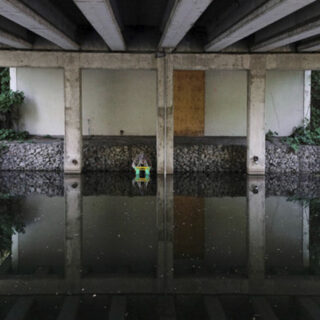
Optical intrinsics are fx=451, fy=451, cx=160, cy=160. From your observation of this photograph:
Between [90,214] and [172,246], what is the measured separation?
2.56 meters

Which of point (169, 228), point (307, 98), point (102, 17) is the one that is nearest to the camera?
point (169, 228)

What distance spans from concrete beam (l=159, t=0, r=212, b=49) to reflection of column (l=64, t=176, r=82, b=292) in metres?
4.31

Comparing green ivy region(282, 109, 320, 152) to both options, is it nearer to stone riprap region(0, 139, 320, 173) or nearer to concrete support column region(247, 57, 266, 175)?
stone riprap region(0, 139, 320, 173)

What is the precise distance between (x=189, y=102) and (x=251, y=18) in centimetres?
944

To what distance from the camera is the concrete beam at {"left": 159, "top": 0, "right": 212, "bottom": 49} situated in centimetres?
790

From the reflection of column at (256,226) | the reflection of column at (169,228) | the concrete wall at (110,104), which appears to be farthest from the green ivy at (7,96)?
the reflection of column at (256,226)

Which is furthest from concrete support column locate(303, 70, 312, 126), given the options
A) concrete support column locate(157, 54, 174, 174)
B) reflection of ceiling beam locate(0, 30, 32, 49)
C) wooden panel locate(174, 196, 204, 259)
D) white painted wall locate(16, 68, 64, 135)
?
reflection of ceiling beam locate(0, 30, 32, 49)

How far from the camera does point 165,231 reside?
771 centimetres

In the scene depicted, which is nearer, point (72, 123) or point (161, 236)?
point (161, 236)

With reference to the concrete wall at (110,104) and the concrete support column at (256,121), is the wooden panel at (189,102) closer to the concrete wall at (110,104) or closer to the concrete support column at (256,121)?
the concrete wall at (110,104)

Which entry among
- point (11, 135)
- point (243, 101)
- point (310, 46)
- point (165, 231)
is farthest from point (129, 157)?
point (165, 231)

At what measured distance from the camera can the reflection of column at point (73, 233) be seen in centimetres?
571

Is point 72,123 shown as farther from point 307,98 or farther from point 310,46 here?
point 307,98

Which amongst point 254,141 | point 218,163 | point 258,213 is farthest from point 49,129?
point 258,213
